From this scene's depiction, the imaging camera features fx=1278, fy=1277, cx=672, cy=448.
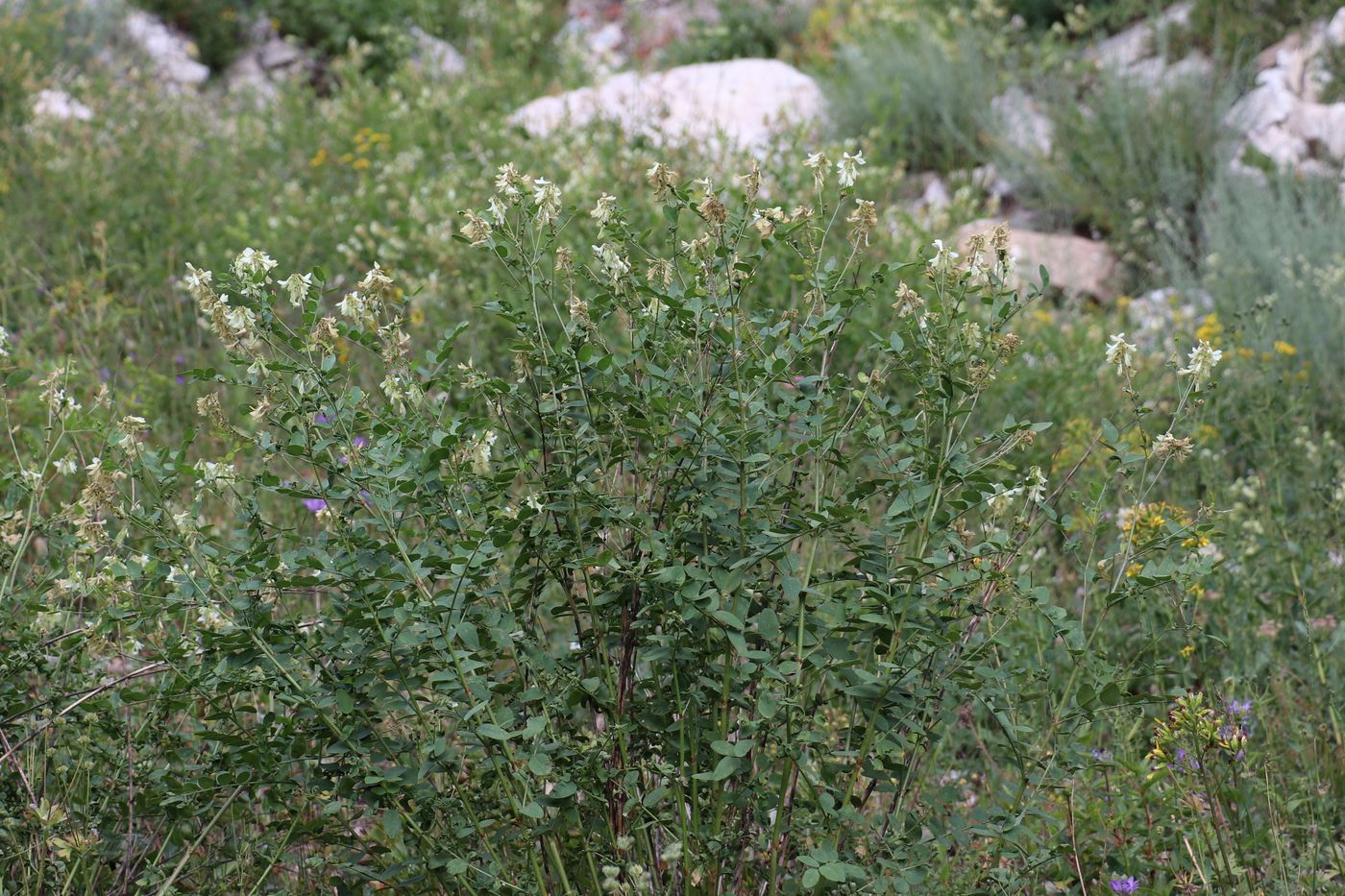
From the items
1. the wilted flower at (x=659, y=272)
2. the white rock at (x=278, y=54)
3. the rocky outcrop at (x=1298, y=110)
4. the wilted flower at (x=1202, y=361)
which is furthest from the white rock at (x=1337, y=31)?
the white rock at (x=278, y=54)

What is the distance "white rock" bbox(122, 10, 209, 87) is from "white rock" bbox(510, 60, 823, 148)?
3.75 metres

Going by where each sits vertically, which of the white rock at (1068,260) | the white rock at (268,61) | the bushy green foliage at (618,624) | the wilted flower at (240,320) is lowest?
the white rock at (268,61)

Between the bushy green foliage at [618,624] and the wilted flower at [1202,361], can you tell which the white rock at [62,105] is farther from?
the wilted flower at [1202,361]

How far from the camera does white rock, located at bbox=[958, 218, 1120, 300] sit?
19.3ft

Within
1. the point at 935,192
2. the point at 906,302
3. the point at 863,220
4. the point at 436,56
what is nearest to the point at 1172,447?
the point at 906,302

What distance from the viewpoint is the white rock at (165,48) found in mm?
9711

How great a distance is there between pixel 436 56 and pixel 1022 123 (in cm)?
417

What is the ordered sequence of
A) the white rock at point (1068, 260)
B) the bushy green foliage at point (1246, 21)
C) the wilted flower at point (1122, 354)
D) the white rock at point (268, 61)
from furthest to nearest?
the white rock at point (268, 61) → the bushy green foliage at point (1246, 21) → the white rock at point (1068, 260) → the wilted flower at point (1122, 354)

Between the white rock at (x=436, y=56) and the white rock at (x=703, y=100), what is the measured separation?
3.04 feet

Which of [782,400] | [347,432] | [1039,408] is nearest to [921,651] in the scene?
[782,400]

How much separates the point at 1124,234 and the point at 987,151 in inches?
38.8

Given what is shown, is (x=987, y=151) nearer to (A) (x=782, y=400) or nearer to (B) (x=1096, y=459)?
(B) (x=1096, y=459)

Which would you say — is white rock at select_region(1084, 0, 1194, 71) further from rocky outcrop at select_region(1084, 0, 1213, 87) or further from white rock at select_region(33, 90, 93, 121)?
white rock at select_region(33, 90, 93, 121)

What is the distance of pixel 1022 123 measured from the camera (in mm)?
6930
